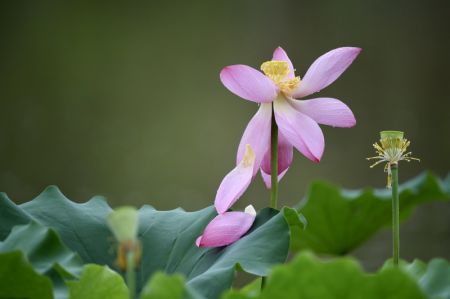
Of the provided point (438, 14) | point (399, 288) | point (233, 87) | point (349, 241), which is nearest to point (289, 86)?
point (233, 87)

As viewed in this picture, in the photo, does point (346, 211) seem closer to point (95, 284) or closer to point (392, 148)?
point (392, 148)

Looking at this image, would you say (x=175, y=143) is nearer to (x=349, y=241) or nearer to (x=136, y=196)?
(x=136, y=196)

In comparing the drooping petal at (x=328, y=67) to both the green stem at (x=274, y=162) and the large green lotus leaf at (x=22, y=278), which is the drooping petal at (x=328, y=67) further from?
the large green lotus leaf at (x=22, y=278)

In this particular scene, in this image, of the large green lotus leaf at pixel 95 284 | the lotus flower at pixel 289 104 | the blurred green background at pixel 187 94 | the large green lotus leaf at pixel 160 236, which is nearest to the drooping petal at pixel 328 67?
the lotus flower at pixel 289 104

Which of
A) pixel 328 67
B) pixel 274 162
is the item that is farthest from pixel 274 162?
pixel 328 67

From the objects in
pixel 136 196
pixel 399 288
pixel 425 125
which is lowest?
pixel 136 196

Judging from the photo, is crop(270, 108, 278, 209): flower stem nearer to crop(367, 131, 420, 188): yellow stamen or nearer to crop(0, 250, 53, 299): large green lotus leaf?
crop(367, 131, 420, 188): yellow stamen

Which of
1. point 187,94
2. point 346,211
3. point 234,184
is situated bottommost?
point 346,211
